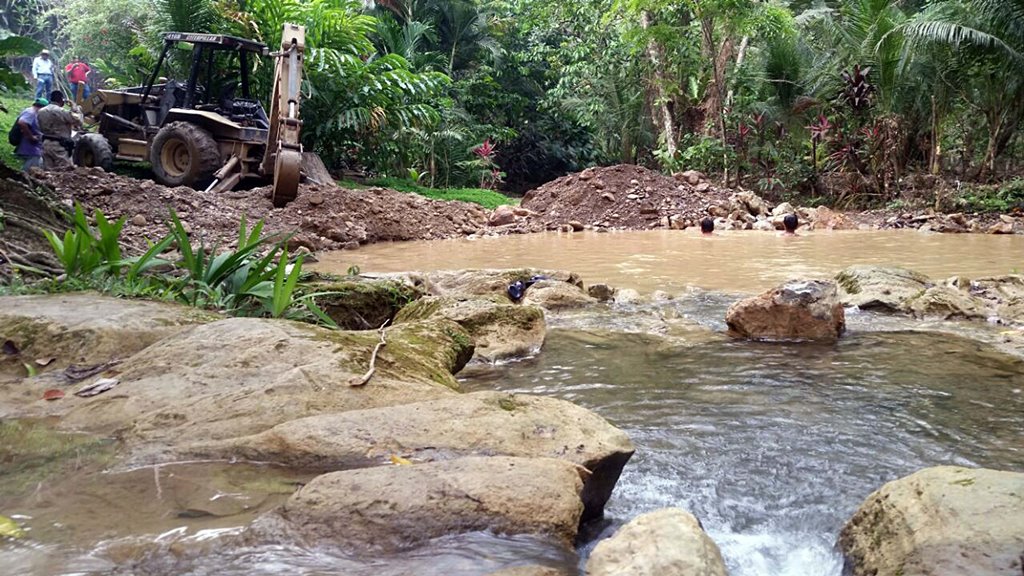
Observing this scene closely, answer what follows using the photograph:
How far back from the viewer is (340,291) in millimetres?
5004

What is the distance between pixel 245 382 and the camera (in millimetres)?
2965

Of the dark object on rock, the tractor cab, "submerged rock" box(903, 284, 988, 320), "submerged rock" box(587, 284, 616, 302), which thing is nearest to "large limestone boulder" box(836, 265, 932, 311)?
"submerged rock" box(903, 284, 988, 320)

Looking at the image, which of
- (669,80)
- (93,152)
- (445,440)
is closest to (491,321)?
(445,440)

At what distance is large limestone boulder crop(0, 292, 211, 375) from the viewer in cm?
335

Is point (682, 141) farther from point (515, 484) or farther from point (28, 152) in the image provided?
point (515, 484)

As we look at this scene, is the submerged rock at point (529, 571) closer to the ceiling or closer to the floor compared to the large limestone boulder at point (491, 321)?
closer to the floor

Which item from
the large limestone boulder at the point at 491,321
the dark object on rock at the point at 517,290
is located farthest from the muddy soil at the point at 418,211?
the dark object on rock at the point at 517,290

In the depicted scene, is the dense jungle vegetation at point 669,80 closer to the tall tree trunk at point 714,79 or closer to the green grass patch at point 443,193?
the tall tree trunk at point 714,79

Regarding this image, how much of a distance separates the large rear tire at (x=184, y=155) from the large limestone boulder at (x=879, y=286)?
366 inches

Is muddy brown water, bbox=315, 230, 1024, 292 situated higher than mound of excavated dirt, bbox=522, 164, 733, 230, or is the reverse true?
mound of excavated dirt, bbox=522, 164, 733, 230

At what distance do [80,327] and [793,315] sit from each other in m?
4.00

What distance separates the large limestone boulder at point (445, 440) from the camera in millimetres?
2426

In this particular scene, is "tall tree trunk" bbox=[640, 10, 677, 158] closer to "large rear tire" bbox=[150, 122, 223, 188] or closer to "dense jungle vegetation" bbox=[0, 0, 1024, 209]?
"dense jungle vegetation" bbox=[0, 0, 1024, 209]

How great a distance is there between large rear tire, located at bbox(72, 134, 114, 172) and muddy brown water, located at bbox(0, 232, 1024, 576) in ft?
33.1
